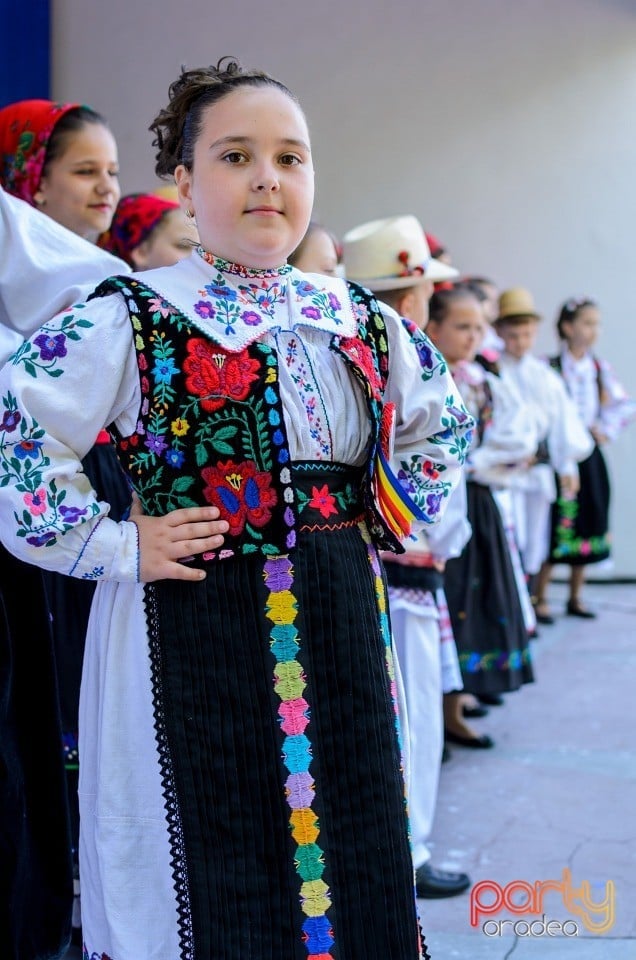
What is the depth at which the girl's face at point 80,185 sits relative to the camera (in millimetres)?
2441

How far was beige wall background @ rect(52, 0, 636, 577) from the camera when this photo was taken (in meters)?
7.02

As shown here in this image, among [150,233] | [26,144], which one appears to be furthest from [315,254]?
[26,144]

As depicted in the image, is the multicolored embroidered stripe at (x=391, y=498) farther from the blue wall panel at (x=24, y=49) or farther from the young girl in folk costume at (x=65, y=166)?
the blue wall panel at (x=24, y=49)

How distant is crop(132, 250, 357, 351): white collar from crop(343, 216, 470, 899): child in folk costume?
1.19 metres

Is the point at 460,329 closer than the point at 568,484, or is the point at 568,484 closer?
the point at 460,329

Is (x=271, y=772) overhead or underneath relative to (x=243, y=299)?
underneath

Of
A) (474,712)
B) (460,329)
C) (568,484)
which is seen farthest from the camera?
(568,484)

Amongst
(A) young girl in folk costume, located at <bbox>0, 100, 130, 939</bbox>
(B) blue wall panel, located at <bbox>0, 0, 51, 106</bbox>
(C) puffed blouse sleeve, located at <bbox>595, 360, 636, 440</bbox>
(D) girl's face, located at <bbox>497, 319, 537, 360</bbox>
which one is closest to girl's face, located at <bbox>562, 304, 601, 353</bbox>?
(C) puffed blouse sleeve, located at <bbox>595, 360, 636, 440</bbox>

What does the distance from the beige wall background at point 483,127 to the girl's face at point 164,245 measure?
4.16 metres

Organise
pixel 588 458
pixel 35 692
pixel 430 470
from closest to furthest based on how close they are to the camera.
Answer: pixel 430 470
pixel 35 692
pixel 588 458

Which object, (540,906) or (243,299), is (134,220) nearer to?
(243,299)

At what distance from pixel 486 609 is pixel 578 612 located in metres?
2.72

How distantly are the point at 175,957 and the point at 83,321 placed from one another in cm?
89

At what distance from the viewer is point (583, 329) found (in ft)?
21.3
